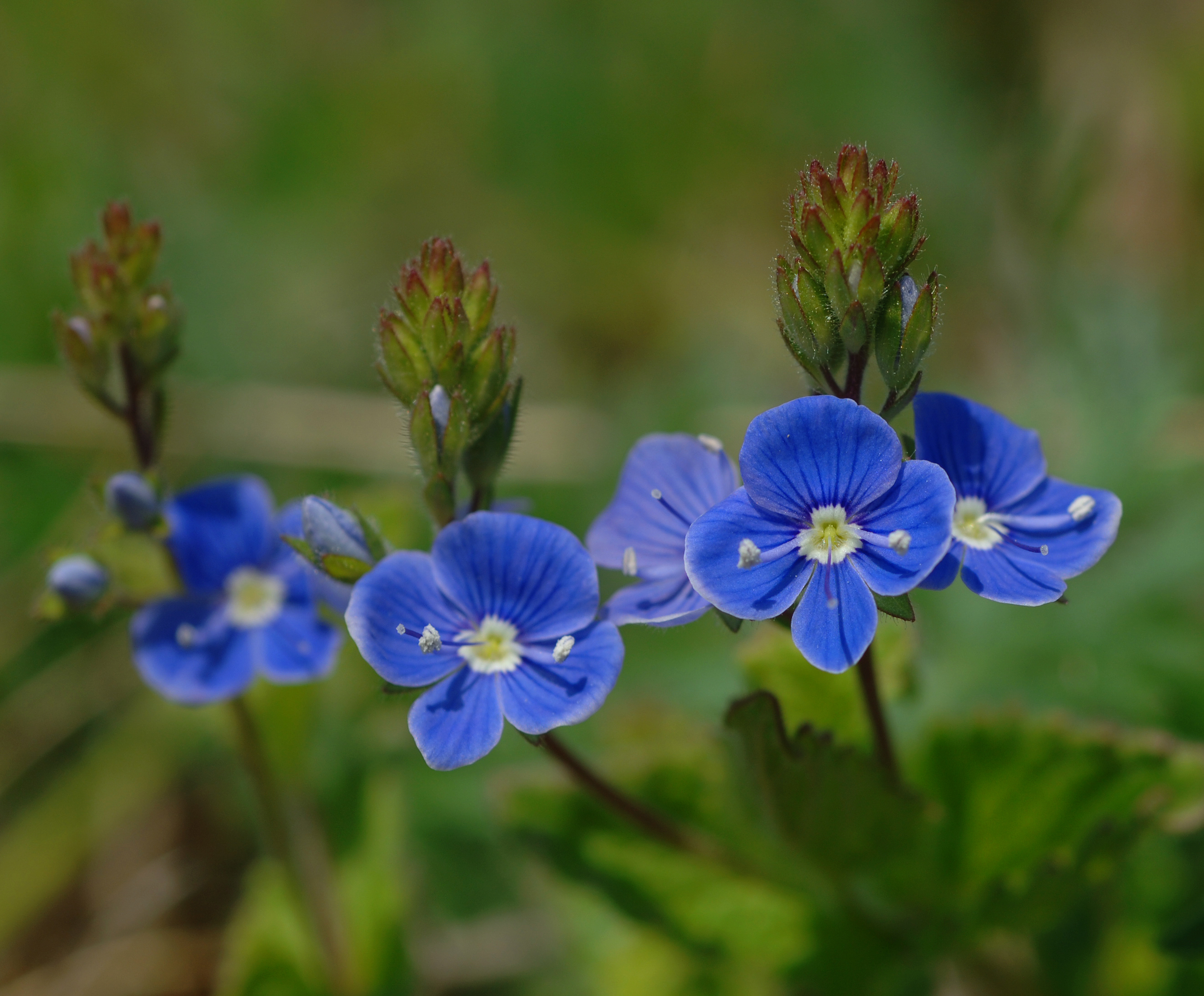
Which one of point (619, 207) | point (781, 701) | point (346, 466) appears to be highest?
point (619, 207)

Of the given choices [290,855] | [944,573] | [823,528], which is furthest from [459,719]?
[290,855]

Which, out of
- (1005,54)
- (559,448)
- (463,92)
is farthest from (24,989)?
(1005,54)

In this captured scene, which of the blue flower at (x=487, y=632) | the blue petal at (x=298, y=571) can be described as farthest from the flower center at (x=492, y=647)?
the blue petal at (x=298, y=571)

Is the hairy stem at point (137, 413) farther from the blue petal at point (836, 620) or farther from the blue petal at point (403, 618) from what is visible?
the blue petal at point (836, 620)

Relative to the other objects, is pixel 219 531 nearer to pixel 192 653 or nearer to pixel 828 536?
pixel 192 653

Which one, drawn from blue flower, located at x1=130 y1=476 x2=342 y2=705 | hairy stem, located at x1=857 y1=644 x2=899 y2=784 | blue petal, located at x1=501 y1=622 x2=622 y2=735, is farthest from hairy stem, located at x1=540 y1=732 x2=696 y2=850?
blue flower, located at x1=130 y1=476 x2=342 y2=705

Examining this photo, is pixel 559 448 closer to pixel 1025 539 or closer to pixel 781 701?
pixel 781 701

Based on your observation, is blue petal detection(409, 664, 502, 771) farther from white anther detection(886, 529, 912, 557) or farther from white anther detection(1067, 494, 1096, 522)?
white anther detection(1067, 494, 1096, 522)
